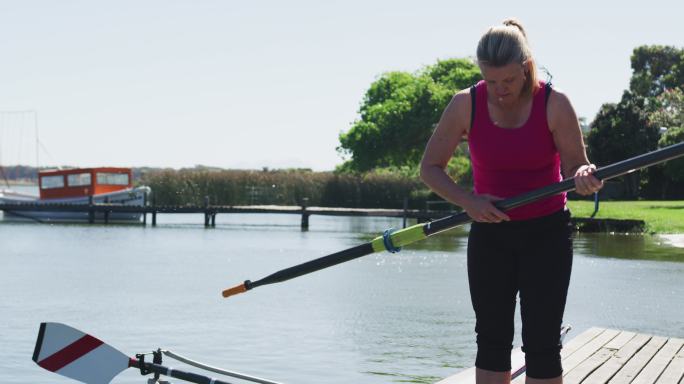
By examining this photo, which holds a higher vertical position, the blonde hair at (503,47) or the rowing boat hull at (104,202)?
the blonde hair at (503,47)

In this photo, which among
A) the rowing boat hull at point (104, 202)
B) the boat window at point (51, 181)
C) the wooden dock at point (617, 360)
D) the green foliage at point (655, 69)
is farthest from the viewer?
the green foliage at point (655, 69)

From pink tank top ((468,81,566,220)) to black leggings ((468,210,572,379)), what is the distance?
0.08 metres

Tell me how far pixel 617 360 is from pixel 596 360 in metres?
0.21

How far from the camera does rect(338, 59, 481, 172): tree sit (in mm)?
72375

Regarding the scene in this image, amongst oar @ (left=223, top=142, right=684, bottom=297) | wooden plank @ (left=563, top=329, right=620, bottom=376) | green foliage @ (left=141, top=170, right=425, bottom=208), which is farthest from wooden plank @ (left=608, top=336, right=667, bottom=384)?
green foliage @ (left=141, top=170, right=425, bottom=208)

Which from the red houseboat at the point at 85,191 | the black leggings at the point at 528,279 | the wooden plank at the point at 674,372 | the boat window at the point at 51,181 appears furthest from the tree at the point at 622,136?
the black leggings at the point at 528,279

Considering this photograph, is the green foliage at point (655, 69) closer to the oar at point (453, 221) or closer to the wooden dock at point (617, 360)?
the wooden dock at point (617, 360)

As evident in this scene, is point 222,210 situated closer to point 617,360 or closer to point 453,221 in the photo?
point 617,360

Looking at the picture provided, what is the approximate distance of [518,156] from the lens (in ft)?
14.4

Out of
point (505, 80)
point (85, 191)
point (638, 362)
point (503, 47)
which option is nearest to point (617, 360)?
point (638, 362)

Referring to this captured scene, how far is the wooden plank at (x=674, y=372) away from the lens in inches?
309

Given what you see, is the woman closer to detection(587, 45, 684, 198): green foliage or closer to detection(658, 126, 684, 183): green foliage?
detection(658, 126, 684, 183): green foliage

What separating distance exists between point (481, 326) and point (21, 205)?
56.8m

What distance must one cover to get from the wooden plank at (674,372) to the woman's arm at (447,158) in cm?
398
